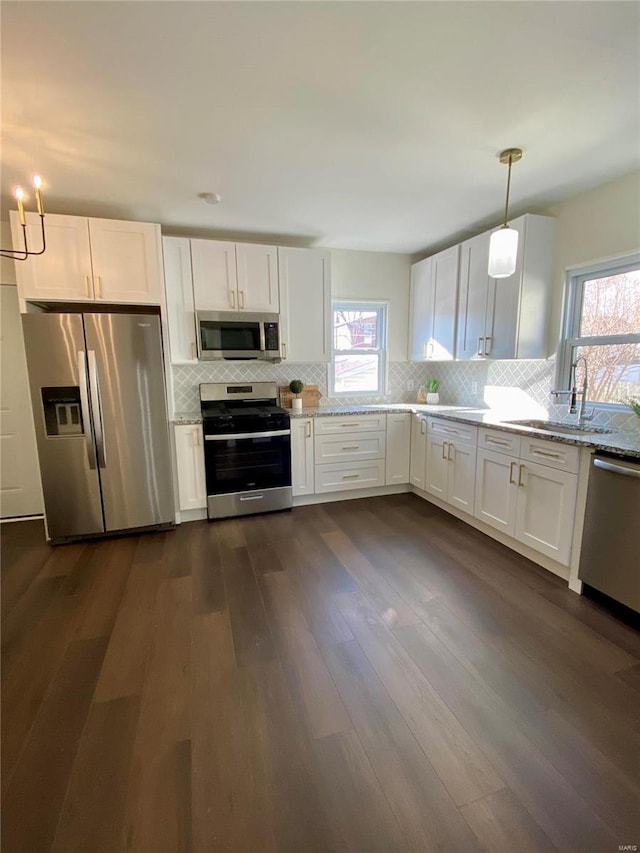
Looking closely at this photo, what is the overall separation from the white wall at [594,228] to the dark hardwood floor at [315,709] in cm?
216

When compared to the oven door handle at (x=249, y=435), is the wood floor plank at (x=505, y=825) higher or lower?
lower

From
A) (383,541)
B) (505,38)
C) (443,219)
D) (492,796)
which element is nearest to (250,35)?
(505,38)

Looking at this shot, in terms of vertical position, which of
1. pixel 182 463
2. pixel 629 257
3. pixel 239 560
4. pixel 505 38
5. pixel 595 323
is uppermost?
pixel 505 38

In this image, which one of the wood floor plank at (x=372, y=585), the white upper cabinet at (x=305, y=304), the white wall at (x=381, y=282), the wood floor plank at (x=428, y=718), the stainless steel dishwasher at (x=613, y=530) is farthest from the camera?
the white wall at (x=381, y=282)

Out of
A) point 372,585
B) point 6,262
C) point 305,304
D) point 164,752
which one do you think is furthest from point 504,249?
point 6,262

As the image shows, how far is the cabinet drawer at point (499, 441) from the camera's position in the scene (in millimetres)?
2678

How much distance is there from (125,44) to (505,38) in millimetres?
1416

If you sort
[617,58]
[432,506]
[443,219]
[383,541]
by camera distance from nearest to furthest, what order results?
1. [617,58]
2. [383,541]
3. [443,219]
4. [432,506]

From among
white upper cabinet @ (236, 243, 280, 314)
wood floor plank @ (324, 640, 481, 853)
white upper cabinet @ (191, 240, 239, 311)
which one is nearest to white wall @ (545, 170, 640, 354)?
white upper cabinet @ (236, 243, 280, 314)

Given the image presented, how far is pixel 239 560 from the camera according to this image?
2742 mm

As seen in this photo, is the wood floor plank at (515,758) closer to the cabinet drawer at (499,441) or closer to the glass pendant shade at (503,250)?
the cabinet drawer at (499,441)

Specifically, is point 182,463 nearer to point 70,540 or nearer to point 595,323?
point 70,540

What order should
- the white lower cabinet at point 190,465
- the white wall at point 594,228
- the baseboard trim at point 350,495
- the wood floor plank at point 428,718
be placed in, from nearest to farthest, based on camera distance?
1. the wood floor plank at point 428,718
2. the white wall at point 594,228
3. the white lower cabinet at point 190,465
4. the baseboard trim at point 350,495

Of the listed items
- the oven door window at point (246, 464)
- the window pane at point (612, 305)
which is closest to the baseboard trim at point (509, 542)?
the oven door window at point (246, 464)
